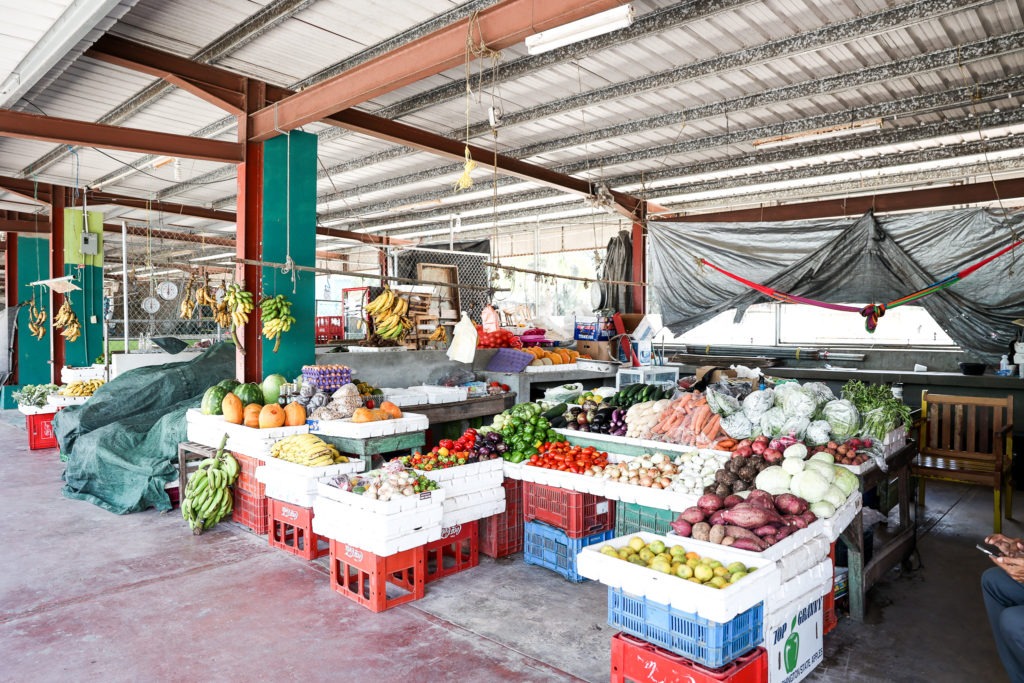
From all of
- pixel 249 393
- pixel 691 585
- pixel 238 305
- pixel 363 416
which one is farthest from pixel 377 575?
pixel 238 305

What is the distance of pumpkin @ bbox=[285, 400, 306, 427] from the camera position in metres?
5.48

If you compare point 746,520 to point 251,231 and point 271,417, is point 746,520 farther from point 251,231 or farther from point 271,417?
point 251,231

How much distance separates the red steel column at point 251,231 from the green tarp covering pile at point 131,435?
71 centimetres

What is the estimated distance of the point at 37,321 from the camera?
1211 cm

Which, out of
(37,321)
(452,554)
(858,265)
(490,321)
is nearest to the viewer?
(452,554)

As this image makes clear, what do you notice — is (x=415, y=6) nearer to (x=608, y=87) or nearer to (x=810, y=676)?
(x=608, y=87)

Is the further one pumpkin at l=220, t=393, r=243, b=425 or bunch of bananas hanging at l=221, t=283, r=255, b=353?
bunch of bananas hanging at l=221, t=283, r=255, b=353

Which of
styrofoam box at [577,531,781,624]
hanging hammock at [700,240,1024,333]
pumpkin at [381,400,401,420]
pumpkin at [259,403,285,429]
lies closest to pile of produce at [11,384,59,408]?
pumpkin at [259,403,285,429]

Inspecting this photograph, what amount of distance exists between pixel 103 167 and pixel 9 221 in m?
4.48

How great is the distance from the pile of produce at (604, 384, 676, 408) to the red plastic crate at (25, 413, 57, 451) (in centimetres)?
804

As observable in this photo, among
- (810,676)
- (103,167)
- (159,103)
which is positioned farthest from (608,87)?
(103,167)

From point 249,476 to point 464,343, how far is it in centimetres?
242

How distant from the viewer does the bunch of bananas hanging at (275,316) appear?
21.3 ft

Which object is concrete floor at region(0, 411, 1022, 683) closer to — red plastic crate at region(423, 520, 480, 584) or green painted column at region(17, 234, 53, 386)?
red plastic crate at region(423, 520, 480, 584)
